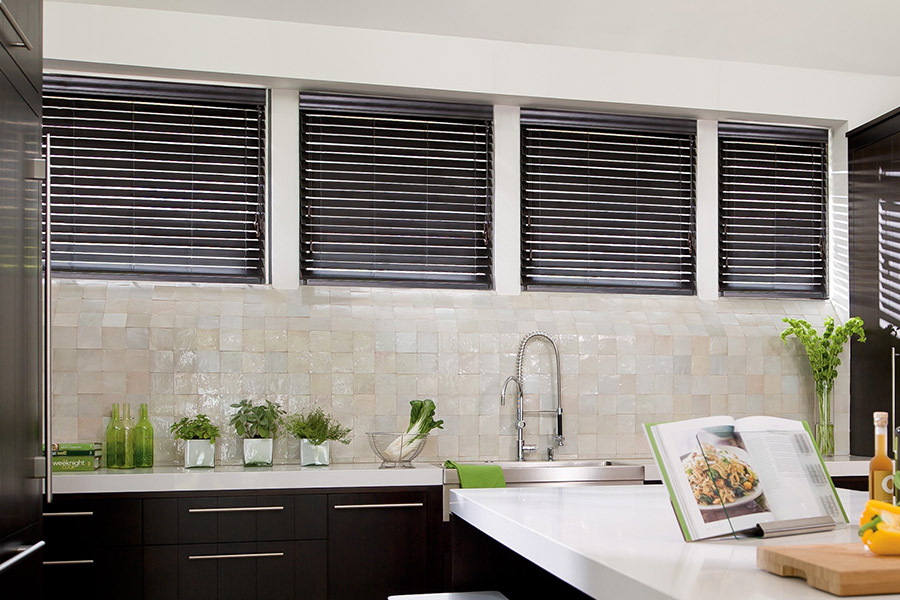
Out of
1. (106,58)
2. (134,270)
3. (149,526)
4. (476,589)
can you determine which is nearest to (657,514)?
(476,589)

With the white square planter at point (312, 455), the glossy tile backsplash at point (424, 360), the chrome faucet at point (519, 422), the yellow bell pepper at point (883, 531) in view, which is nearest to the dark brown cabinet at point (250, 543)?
the white square planter at point (312, 455)

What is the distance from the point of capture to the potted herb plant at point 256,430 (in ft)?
13.0

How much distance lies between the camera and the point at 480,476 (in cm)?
387

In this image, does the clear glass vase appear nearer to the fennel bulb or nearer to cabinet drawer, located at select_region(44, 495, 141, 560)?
the fennel bulb

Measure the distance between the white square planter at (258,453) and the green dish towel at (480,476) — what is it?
31.9 inches

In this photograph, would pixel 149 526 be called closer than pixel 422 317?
Yes

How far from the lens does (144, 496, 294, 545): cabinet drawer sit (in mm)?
3617

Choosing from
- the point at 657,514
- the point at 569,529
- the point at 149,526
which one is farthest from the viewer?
the point at 149,526

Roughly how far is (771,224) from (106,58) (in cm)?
353

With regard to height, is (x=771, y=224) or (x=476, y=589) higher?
(x=771, y=224)

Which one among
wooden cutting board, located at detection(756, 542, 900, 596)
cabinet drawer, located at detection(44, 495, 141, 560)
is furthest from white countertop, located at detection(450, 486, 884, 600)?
cabinet drawer, located at detection(44, 495, 141, 560)

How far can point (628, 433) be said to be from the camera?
180 inches

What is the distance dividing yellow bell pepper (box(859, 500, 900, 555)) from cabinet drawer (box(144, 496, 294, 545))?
2.65m

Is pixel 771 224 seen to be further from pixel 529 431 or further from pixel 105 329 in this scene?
pixel 105 329
